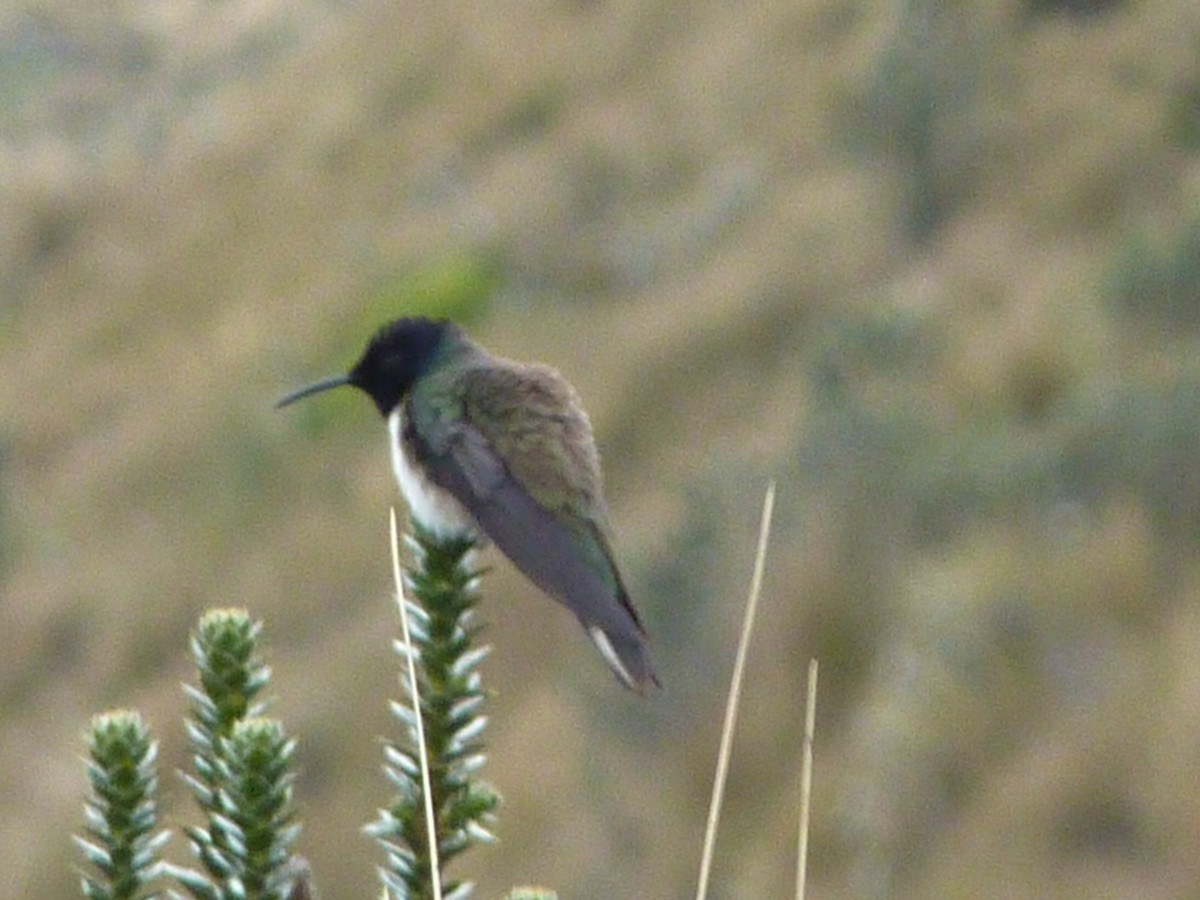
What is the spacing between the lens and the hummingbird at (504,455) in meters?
4.55

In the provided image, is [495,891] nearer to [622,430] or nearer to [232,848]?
[622,430]

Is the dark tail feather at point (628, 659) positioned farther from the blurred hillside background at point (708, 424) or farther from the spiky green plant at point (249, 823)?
the spiky green plant at point (249, 823)

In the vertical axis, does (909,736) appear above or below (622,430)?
below

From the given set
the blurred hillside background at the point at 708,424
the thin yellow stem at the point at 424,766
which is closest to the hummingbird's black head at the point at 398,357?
the thin yellow stem at the point at 424,766

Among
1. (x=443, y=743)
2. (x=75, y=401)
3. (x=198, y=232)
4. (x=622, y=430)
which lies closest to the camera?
(x=443, y=743)

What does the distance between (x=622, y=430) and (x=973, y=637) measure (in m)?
4.97

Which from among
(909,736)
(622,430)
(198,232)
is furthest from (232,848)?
(198,232)

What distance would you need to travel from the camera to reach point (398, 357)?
17.6ft

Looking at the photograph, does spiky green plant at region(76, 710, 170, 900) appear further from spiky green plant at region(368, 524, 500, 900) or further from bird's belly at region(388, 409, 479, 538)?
bird's belly at region(388, 409, 479, 538)

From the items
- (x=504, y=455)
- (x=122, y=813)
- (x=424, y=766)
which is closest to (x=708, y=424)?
(x=504, y=455)

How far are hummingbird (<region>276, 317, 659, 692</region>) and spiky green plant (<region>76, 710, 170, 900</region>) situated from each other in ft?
6.89

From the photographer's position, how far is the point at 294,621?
13430mm

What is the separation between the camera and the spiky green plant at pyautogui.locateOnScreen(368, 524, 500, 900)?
2.28m

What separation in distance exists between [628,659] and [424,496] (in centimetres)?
80
